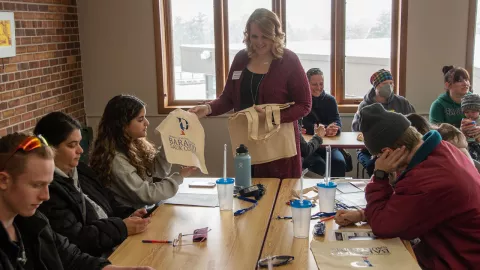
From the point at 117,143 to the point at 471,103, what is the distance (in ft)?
9.17

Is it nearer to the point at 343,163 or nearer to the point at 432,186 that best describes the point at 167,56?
the point at 343,163

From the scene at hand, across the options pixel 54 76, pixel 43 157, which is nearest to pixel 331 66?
pixel 54 76

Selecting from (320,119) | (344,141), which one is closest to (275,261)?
(344,141)

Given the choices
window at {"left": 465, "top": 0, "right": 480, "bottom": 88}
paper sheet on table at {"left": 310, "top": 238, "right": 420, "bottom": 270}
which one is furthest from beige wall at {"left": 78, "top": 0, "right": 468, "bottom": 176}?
paper sheet on table at {"left": 310, "top": 238, "right": 420, "bottom": 270}

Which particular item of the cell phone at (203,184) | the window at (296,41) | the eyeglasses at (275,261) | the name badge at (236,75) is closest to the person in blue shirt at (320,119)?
the window at (296,41)

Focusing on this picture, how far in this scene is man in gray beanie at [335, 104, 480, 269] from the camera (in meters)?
1.99

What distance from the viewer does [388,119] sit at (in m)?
2.09

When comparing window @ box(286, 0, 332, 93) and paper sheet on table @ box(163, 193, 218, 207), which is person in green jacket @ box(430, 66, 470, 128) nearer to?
window @ box(286, 0, 332, 93)

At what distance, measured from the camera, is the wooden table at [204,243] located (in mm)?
1973

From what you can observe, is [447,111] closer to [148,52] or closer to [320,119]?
[320,119]

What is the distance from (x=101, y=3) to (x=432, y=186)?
4234 millimetres

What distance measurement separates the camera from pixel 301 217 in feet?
7.04

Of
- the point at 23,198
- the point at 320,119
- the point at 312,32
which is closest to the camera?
the point at 23,198

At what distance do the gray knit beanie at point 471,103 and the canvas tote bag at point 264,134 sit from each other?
166 centimetres
